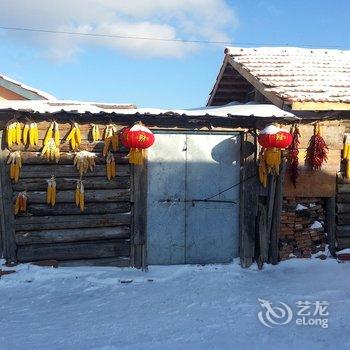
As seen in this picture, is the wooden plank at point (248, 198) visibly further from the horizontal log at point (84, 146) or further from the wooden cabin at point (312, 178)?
the horizontal log at point (84, 146)

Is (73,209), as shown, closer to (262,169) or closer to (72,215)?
(72,215)

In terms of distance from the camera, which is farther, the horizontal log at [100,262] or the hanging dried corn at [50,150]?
the horizontal log at [100,262]

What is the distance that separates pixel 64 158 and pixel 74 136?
1.46 feet

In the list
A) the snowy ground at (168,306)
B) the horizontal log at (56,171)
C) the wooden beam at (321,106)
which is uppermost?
the wooden beam at (321,106)

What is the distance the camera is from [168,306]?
18.3 ft

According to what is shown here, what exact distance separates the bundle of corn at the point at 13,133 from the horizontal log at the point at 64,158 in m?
0.28

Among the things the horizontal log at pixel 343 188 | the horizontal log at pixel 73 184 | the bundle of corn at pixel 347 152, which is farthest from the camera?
the horizontal log at pixel 343 188

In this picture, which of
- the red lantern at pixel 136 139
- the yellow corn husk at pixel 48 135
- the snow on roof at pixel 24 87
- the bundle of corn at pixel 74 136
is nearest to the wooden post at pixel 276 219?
the red lantern at pixel 136 139

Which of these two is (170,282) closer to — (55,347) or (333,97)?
(55,347)

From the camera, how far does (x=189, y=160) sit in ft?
24.1

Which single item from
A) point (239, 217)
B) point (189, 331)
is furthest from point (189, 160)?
point (189, 331)

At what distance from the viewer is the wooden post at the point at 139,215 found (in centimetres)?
714

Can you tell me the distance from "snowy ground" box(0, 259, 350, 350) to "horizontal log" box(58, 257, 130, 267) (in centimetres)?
13

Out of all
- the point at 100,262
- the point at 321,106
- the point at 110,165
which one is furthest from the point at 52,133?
the point at 321,106
